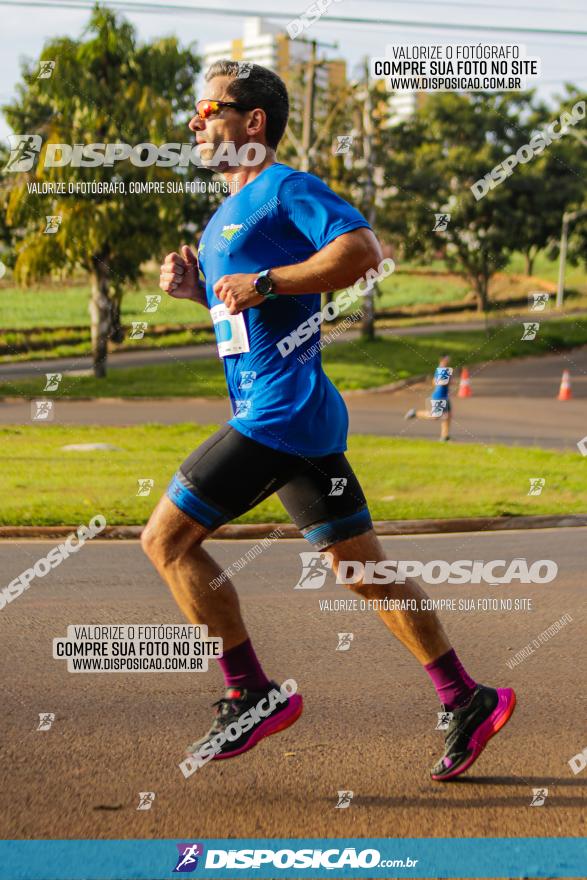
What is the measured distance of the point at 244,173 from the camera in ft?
12.8

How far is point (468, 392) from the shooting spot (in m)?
28.6

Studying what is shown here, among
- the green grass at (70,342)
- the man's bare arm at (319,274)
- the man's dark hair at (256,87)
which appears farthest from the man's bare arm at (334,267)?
the green grass at (70,342)

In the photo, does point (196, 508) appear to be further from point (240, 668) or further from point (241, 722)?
point (241, 722)

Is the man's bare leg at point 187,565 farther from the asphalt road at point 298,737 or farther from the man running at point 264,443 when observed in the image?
the asphalt road at point 298,737

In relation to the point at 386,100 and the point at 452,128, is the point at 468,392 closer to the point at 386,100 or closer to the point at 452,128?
the point at 386,100

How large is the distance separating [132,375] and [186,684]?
27198 mm

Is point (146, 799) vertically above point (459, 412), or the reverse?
point (146, 799)

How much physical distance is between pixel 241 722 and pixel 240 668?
17cm

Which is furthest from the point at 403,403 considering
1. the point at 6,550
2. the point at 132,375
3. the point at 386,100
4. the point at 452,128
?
the point at 452,128

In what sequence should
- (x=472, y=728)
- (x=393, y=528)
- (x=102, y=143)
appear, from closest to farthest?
(x=472, y=728), (x=393, y=528), (x=102, y=143)

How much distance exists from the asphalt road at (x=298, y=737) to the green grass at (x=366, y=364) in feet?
60.5

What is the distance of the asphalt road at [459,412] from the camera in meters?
21.3

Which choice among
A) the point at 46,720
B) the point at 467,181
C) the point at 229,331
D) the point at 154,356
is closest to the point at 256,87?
the point at 229,331

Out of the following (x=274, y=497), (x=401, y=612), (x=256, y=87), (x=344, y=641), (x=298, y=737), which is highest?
(x=256, y=87)
